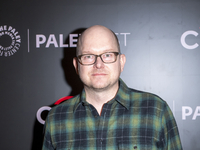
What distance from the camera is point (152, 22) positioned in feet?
5.73

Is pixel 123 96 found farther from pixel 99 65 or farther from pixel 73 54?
pixel 73 54

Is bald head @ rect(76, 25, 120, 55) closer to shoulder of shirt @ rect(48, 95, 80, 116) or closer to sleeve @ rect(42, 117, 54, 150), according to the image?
shoulder of shirt @ rect(48, 95, 80, 116)

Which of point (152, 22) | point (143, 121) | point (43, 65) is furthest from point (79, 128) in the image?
point (152, 22)

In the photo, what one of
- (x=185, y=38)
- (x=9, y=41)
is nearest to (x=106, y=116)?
(x=185, y=38)

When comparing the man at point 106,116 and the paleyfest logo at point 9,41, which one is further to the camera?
the paleyfest logo at point 9,41

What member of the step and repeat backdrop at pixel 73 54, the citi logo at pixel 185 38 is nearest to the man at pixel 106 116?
the step and repeat backdrop at pixel 73 54

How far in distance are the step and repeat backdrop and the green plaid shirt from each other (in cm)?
64

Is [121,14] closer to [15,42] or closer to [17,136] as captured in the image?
[15,42]

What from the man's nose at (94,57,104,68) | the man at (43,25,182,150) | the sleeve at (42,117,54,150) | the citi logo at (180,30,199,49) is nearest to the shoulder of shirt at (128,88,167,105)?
the man at (43,25,182,150)

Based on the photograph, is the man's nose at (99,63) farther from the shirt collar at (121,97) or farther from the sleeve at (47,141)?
the sleeve at (47,141)

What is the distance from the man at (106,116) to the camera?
1.06m

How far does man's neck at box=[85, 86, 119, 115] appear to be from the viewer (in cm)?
113

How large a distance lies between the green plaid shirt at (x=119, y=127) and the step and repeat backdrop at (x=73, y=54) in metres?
0.64

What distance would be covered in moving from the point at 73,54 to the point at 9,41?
2.04ft
